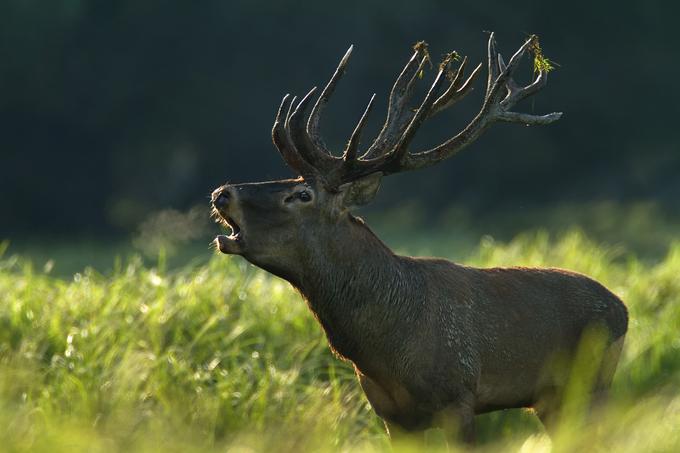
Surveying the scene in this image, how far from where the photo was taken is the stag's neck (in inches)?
275

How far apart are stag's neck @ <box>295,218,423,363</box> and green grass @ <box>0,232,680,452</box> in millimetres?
536

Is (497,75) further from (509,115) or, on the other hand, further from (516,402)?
(516,402)

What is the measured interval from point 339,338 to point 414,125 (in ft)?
3.71

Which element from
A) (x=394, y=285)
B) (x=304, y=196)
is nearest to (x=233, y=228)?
(x=304, y=196)

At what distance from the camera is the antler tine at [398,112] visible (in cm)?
738

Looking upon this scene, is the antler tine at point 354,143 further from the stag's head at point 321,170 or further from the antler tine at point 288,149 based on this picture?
the antler tine at point 288,149

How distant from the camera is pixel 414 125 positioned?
7090mm

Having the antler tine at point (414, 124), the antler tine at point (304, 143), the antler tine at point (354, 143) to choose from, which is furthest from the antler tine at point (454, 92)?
the antler tine at point (304, 143)

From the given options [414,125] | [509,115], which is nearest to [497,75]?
[509,115]

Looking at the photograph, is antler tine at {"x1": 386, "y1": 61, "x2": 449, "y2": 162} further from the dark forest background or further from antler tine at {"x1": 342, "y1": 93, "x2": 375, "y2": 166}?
the dark forest background

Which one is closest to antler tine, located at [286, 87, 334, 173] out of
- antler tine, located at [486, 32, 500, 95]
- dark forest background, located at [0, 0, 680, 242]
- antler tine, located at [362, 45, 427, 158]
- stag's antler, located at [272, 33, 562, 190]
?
stag's antler, located at [272, 33, 562, 190]

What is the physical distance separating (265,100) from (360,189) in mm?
25077

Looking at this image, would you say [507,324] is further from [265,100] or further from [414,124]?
[265,100]

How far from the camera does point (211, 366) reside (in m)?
8.51
